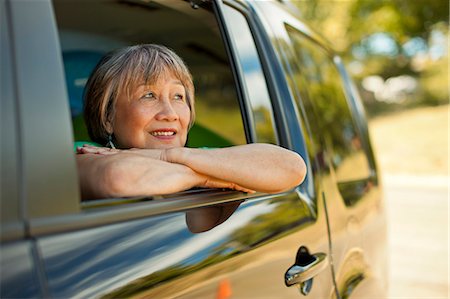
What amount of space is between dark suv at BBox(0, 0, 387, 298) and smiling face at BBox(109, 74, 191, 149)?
0.29 m

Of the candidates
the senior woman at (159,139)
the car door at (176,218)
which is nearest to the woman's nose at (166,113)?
Answer: the senior woman at (159,139)

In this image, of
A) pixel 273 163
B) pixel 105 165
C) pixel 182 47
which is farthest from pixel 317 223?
pixel 182 47

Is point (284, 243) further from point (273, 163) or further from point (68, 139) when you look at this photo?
point (68, 139)

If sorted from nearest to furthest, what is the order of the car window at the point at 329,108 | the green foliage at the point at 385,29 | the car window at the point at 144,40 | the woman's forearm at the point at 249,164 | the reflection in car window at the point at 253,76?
the woman's forearm at the point at 249,164 → the reflection in car window at the point at 253,76 → the car window at the point at 329,108 → the car window at the point at 144,40 → the green foliage at the point at 385,29

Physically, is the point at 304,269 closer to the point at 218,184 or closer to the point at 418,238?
the point at 218,184

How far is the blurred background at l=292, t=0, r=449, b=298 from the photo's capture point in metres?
9.27

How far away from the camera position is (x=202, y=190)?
72.1 inches

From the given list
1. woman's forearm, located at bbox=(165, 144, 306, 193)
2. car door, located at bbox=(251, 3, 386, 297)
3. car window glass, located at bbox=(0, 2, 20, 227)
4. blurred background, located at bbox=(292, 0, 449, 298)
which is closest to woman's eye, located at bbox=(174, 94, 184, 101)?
woman's forearm, located at bbox=(165, 144, 306, 193)

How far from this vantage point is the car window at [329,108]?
2.90 m

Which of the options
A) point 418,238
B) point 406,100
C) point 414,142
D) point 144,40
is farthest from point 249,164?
point 406,100

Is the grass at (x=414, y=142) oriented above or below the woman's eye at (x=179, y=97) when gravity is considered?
below

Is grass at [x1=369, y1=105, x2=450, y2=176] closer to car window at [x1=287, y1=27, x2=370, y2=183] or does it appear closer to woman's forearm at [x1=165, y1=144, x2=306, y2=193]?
car window at [x1=287, y1=27, x2=370, y2=183]

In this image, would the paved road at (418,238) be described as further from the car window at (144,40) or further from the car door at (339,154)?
the car window at (144,40)

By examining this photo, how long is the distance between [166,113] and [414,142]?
1700 cm
